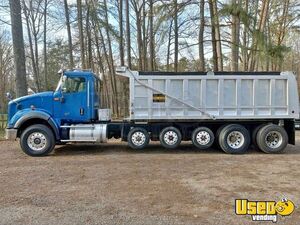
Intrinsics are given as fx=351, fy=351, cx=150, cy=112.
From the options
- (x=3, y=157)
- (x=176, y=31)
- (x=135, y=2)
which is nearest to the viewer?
(x=3, y=157)

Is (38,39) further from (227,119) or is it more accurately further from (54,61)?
(227,119)

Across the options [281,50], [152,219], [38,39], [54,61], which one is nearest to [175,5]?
[281,50]

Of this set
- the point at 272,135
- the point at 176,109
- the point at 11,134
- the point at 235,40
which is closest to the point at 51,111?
the point at 11,134

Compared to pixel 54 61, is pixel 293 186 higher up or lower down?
lower down

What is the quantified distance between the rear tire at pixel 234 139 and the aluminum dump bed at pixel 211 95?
1.30ft

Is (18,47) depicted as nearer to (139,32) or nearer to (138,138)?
(138,138)

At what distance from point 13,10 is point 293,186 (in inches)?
594

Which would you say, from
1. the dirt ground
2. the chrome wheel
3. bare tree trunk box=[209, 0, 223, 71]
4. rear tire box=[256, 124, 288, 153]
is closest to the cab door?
the dirt ground

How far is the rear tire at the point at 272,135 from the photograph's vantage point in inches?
444

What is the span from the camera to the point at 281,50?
16.2 metres

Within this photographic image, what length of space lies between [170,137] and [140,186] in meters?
4.39

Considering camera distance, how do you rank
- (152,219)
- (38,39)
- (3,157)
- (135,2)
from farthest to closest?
(38,39) → (135,2) → (3,157) → (152,219)

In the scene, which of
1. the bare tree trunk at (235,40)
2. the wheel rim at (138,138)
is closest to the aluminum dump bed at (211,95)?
the wheel rim at (138,138)

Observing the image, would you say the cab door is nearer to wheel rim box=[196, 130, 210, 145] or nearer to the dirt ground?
the dirt ground
